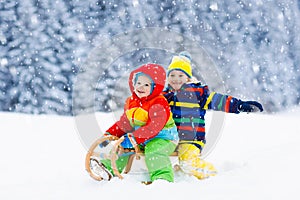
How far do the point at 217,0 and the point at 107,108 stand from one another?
13.6 feet

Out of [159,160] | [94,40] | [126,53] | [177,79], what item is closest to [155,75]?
[177,79]

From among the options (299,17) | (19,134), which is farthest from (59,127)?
(299,17)

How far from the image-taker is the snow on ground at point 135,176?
310 cm

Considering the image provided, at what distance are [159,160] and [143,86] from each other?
0.69 metres

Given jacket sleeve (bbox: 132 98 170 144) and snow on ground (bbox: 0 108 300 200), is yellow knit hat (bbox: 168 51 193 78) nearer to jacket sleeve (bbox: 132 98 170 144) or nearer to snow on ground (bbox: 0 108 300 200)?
jacket sleeve (bbox: 132 98 170 144)

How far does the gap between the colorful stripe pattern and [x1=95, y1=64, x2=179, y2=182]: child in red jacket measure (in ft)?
1.37

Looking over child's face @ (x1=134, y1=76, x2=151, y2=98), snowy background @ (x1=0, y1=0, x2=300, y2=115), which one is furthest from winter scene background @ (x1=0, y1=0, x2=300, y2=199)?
child's face @ (x1=134, y1=76, x2=151, y2=98)

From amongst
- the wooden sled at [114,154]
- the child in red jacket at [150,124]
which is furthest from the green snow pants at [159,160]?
the wooden sled at [114,154]

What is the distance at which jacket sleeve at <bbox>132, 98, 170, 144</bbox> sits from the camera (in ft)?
11.8

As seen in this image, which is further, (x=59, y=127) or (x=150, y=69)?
(x=59, y=127)

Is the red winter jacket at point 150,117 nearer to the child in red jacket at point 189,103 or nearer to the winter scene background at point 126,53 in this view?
the child in red jacket at point 189,103

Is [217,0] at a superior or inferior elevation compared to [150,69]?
superior

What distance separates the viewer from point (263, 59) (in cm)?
1210

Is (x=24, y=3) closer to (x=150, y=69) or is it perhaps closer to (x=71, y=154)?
(x=71, y=154)
